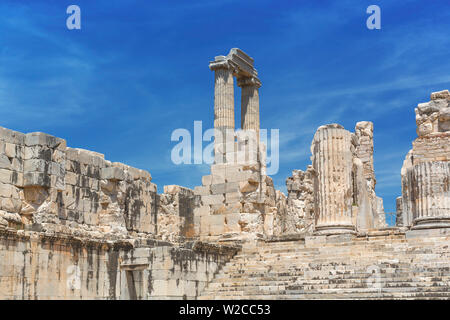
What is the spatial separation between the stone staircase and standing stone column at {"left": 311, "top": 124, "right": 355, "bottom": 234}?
904 mm

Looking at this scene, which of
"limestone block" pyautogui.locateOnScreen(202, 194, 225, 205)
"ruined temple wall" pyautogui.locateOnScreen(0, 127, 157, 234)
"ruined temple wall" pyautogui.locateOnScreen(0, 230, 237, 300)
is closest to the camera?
"ruined temple wall" pyautogui.locateOnScreen(0, 230, 237, 300)

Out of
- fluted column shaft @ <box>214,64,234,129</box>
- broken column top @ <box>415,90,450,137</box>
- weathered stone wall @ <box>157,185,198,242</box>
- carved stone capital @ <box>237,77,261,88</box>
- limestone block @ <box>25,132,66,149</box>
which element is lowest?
weathered stone wall @ <box>157,185,198,242</box>

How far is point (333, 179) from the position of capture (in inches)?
782

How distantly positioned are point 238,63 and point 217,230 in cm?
637

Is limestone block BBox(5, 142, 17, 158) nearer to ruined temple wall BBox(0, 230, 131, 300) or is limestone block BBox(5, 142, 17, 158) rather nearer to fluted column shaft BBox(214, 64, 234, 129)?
ruined temple wall BBox(0, 230, 131, 300)

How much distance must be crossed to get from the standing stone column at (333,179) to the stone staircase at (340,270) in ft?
2.97

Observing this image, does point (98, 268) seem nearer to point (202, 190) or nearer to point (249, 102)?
point (202, 190)

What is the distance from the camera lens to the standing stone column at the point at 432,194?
59.0 ft

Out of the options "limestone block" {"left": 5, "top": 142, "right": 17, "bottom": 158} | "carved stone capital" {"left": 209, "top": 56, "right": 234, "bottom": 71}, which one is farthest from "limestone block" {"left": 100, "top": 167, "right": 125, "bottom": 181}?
"carved stone capital" {"left": 209, "top": 56, "right": 234, "bottom": 71}

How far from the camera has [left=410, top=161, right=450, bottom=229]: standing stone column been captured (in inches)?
707

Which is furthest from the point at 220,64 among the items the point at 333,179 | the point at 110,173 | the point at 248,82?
the point at 110,173
